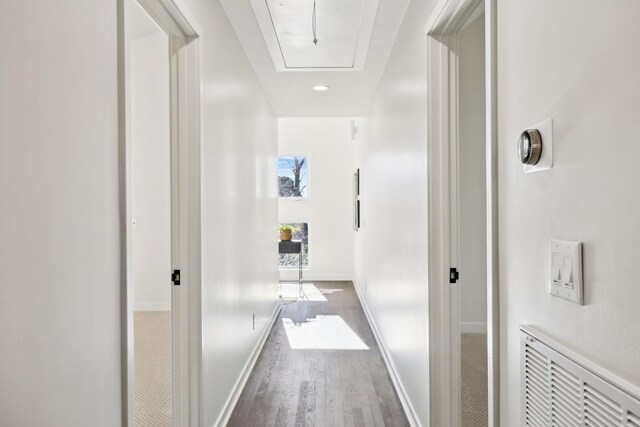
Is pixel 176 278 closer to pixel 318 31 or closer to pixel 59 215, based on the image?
pixel 59 215

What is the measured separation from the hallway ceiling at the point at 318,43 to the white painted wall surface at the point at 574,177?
1.57 m

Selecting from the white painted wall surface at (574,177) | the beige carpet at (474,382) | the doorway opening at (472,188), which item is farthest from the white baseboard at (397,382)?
the white painted wall surface at (574,177)

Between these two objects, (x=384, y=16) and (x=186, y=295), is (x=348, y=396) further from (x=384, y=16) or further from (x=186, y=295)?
(x=384, y=16)

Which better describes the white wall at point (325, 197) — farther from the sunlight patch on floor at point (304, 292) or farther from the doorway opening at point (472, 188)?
the doorway opening at point (472, 188)

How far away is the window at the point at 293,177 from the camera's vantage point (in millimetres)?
7531

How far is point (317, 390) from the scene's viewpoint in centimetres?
292

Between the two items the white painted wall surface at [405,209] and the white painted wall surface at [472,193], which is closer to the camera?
the white painted wall surface at [405,209]

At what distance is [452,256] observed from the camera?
6.41 feet

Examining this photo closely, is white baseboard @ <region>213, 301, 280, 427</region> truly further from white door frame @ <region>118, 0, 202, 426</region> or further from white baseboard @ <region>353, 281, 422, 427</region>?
white baseboard @ <region>353, 281, 422, 427</region>

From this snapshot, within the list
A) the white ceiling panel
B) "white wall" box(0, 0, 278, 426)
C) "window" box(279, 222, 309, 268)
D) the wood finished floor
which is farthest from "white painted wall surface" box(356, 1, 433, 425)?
"window" box(279, 222, 309, 268)

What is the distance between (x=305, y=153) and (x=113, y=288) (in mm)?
6440

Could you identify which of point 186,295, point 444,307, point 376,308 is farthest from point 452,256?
point 376,308

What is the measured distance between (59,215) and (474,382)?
2916mm

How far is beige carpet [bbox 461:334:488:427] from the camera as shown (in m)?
2.53
